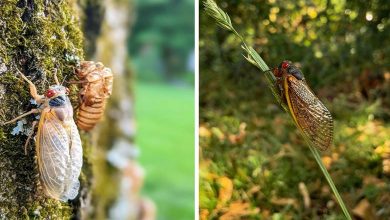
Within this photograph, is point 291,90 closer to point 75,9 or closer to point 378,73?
point 75,9

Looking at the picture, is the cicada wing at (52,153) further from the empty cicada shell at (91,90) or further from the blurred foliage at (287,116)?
the blurred foliage at (287,116)

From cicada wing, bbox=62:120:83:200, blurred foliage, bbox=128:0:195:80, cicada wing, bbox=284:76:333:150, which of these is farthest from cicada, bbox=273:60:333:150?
blurred foliage, bbox=128:0:195:80

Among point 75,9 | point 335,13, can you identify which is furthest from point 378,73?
point 75,9

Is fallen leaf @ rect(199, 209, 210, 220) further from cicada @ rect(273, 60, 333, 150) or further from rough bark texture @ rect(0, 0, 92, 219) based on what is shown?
rough bark texture @ rect(0, 0, 92, 219)

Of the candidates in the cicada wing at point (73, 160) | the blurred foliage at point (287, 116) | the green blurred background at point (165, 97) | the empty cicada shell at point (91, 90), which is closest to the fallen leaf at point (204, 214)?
the blurred foliage at point (287, 116)

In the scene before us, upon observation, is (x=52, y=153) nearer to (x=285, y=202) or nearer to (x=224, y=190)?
(x=224, y=190)

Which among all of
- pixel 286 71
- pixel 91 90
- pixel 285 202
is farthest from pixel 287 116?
pixel 91 90

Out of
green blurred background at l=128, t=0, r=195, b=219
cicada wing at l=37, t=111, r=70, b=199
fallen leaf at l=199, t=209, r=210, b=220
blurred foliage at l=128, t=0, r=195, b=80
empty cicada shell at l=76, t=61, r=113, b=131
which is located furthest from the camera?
blurred foliage at l=128, t=0, r=195, b=80

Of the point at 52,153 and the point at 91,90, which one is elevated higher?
the point at 91,90
